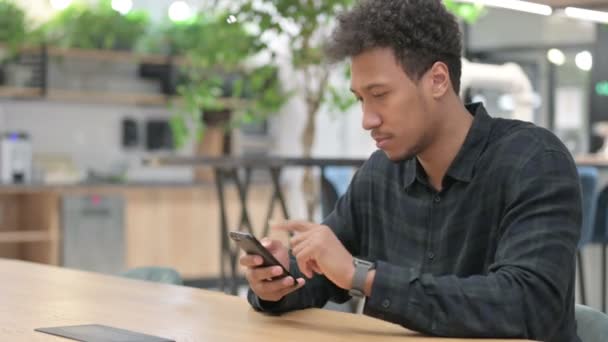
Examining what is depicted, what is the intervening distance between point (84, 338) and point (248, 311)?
0.40 m

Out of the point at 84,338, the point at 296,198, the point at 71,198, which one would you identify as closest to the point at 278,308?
the point at 84,338

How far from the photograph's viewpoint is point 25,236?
24.3ft

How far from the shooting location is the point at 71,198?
7469mm

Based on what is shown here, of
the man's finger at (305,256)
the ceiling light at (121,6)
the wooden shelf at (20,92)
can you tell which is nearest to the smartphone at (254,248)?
A: the man's finger at (305,256)

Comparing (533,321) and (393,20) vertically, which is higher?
(393,20)

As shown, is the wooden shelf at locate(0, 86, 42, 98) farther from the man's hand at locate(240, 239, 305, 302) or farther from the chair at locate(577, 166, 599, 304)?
the man's hand at locate(240, 239, 305, 302)

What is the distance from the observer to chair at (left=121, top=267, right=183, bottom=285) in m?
2.55

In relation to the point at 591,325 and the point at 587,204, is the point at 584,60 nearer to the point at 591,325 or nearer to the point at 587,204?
the point at 587,204

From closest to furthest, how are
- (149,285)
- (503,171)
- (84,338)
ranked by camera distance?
(84,338) < (503,171) < (149,285)

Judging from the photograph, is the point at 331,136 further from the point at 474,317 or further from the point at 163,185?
the point at 474,317

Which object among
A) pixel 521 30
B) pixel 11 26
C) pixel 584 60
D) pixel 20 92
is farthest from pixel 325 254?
pixel 521 30

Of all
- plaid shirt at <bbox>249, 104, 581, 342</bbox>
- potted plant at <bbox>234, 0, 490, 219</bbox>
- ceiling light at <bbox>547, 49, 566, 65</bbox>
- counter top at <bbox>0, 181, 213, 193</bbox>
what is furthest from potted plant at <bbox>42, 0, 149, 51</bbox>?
plaid shirt at <bbox>249, 104, 581, 342</bbox>

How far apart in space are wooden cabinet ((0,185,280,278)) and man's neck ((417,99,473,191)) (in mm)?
5710

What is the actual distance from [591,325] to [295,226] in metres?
0.54
